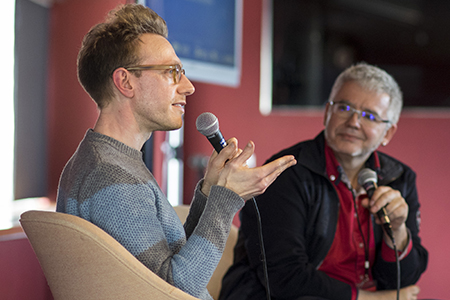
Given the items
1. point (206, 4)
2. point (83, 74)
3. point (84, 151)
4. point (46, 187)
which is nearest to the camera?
point (84, 151)

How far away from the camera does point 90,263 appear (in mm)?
1054

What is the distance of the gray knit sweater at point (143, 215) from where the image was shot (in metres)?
1.08

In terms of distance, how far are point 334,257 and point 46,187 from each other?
132 cm

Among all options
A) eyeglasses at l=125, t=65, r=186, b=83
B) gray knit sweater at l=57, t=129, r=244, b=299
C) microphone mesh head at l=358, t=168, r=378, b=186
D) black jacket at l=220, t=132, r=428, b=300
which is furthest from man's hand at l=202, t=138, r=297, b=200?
microphone mesh head at l=358, t=168, r=378, b=186

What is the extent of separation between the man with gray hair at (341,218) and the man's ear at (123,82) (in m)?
0.71

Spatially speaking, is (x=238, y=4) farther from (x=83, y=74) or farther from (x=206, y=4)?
(x=83, y=74)

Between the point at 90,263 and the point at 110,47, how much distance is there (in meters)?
0.56

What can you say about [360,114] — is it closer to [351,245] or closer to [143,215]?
[351,245]

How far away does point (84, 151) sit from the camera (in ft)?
3.95

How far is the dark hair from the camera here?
1242mm

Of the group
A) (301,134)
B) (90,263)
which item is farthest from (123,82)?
(301,134)

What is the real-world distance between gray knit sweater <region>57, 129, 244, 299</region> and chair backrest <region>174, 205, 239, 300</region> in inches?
25.6

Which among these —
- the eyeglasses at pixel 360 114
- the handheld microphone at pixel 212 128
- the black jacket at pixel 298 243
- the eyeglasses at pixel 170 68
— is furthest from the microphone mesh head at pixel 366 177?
the eyeglasses at pixel 170 68

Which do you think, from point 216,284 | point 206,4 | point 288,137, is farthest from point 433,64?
point 216,284
